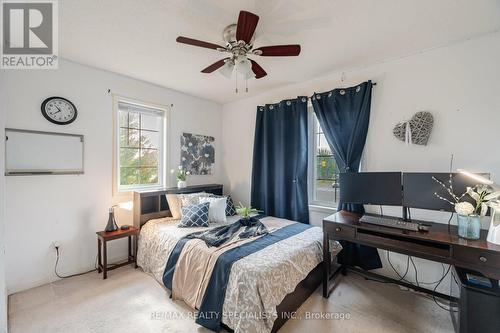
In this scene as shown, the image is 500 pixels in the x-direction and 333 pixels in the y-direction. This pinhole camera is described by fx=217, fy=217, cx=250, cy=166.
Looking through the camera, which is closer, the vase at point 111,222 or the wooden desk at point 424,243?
the wooden desk at point 424,243

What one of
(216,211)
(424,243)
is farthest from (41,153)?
(424,243)

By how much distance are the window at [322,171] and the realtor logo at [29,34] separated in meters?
2.97

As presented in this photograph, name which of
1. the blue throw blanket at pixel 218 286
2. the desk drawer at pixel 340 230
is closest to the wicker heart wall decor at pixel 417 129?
the desk drawer at pixel 340 230

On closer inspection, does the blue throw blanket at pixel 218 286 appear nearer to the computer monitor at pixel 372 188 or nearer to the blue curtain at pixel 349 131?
the computer monitor at pixel 372 188

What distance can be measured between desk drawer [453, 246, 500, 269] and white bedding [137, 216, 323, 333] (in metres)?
1.08

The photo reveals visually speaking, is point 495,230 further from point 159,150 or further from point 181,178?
point 159,150

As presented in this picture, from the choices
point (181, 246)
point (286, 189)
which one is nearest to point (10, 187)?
point (181, 246)

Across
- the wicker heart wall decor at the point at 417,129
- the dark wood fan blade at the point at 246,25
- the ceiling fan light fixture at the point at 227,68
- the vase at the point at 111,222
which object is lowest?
the vase at the point at 111,222

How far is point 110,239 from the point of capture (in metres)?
2.51

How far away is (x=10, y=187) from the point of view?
7.23ft

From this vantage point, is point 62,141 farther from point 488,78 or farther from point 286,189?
point 488,78

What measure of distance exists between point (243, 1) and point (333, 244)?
2.45 m

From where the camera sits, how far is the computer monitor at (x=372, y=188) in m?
2.16

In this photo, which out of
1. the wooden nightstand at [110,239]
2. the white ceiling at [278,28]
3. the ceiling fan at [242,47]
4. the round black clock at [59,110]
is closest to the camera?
the ceiling fan at [242,47]
